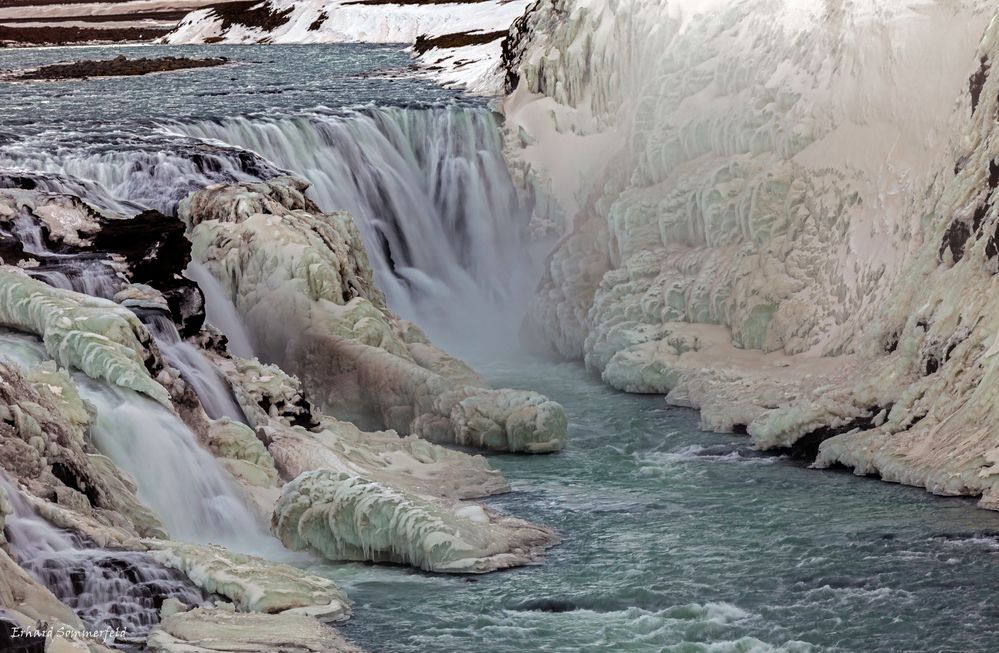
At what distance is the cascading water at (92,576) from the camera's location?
361 inches

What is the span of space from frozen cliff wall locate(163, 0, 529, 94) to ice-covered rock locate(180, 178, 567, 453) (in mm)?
25890

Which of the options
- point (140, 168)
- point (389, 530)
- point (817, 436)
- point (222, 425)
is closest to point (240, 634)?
point (389, 530)

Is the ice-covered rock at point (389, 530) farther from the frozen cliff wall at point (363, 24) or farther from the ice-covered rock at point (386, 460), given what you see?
the frozen cliff wall at point (363, 24)

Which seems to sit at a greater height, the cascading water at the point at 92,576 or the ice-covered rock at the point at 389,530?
the cascading water at the point at 92,576

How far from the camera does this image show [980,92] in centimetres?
1465

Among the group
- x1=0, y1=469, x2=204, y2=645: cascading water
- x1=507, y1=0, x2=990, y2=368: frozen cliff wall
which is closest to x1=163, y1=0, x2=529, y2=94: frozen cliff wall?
x1=507, y1=0, x2=990, y2=368: frozen cliff wall

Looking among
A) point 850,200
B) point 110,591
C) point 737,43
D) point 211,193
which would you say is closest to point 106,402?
point 110,591

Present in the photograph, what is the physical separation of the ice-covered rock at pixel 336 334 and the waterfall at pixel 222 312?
11 centimetres

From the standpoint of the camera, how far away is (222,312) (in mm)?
16484

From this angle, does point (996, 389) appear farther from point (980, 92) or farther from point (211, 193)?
point (211, 193)

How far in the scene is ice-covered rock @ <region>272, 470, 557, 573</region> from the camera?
448 inches
